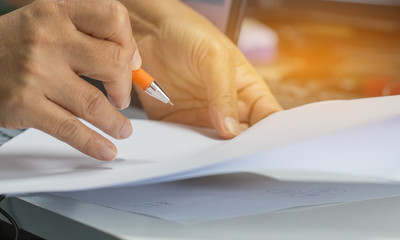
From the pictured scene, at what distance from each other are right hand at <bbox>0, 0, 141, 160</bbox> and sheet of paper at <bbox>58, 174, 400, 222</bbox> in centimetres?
8

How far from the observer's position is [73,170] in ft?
1.40

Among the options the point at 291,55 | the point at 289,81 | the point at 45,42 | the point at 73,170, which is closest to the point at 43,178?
the point at 73,170

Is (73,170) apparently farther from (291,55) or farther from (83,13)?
(291,55)

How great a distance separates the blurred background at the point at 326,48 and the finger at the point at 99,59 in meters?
0.48

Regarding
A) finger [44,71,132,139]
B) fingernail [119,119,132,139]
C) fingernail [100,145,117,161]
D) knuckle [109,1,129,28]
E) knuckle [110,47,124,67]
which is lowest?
fingernail [100,145,117,161]

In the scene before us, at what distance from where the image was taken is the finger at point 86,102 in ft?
1.46

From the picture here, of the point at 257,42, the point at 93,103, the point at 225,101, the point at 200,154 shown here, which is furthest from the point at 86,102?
the point at 257,42

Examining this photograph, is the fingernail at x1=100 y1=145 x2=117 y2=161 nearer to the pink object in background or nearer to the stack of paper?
the stack of paper

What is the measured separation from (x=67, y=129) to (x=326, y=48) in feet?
2.60

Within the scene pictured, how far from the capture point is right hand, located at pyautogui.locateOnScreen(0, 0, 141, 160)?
0.43m

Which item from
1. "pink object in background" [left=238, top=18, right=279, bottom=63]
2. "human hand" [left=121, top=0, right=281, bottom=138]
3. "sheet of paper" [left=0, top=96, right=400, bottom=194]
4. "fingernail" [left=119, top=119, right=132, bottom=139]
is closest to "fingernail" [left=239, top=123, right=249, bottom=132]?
"human hand" [left=121, top=0, right=281, bottom=138]

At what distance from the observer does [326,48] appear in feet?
3.49

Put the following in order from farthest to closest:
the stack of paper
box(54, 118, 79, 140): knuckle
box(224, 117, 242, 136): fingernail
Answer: box(224, 117, 242, 136): fingernail, box(54, 118, 79, 140): knuckle, the stack of paper

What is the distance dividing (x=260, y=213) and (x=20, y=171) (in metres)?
0.25
